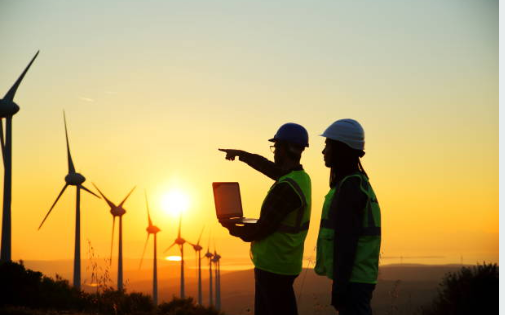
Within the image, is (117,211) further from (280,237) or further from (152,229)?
(280,237)

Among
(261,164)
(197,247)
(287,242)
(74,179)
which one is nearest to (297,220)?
(287,242)

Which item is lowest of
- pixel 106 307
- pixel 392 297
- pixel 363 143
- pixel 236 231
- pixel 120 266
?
pixel 120 266

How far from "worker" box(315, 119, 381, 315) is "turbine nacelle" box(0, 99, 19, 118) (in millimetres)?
30222

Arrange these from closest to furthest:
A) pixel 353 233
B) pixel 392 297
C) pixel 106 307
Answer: pixel 353 233
pixel 392 297
pixel 106 307

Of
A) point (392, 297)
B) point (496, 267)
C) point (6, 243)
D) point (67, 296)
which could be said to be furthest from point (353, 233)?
point (6, 243)

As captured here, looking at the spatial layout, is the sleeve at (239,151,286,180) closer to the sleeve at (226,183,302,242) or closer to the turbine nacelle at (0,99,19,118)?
the sleeve at (226,183,302,242)

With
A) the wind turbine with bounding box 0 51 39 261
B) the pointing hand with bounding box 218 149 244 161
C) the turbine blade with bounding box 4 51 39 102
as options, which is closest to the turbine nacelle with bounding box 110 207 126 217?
the turbine blade with bounding box 4 51 39 102

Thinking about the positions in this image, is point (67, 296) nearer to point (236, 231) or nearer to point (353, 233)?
point (236, 231)

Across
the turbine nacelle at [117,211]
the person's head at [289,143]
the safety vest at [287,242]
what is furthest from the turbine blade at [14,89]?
the safety vest at [287,242]

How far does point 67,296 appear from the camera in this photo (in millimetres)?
20484

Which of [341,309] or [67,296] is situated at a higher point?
[341,309]

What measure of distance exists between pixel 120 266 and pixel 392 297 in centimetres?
3838

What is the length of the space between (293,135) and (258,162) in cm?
171

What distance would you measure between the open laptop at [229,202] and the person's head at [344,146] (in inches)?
60.7
